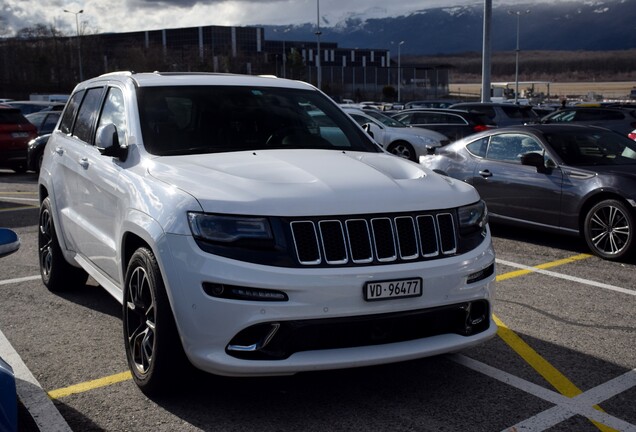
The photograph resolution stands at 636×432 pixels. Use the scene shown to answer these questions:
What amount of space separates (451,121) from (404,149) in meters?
2.70

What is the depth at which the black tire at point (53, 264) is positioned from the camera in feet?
20.9

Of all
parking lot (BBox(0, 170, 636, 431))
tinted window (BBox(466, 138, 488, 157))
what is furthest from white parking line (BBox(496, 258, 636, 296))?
tinted window (BBox(466, 138, 488, 157))

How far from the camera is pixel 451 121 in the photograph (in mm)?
20641

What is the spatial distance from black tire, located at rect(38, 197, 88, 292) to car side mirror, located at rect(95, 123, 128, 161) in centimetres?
184

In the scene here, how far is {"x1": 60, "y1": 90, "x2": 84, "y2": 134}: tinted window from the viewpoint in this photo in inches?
253

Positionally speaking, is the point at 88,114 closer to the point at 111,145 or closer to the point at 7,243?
the point at 111,145

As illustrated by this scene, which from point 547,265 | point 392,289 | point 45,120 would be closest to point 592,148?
point 547,265

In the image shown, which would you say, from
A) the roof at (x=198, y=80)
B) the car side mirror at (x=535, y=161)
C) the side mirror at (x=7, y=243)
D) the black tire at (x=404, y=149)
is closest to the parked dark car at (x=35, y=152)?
the black tire at (x=404, y=149)

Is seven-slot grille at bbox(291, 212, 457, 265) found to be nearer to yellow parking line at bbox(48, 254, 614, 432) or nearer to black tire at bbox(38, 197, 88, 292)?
yellow parking line at bbox(48, 254, 614, 432)

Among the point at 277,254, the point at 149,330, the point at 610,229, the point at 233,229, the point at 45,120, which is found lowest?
the point at 610,229

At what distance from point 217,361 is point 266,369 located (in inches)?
9.7

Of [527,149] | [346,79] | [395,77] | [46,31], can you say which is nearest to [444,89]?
[395,77]

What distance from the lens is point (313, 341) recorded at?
3.67 meters

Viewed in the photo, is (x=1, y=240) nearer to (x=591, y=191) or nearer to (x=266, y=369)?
(x=266, y=369)
